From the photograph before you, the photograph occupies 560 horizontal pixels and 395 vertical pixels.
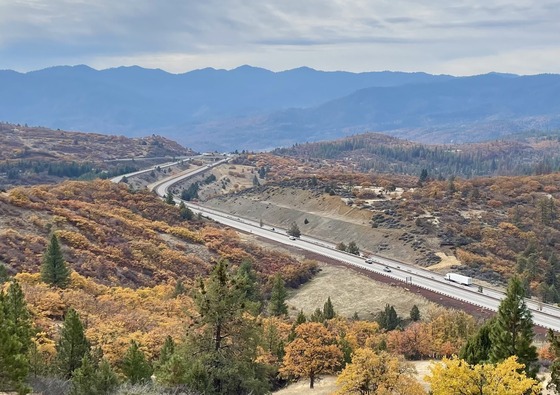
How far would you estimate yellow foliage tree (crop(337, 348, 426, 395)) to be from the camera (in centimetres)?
2788

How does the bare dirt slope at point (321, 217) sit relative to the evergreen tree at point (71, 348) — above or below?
below

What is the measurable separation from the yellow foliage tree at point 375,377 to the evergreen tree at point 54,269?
32.0 metres

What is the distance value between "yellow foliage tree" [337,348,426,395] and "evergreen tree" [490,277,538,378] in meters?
4.75

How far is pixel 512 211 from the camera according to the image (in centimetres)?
11625

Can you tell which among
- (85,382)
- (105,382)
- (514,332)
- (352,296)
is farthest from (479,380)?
(352,296)

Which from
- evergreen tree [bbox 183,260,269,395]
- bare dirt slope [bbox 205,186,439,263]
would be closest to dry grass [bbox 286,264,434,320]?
bare dirt slope [bbox 205,186,439,263]

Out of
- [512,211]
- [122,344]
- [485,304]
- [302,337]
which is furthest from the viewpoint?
[512,211]

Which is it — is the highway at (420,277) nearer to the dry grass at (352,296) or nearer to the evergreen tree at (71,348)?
the dry grass at (352,296)

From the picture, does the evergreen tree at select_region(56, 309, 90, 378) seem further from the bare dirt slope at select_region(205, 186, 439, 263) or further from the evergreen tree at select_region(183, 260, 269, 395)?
the bare dirt slope at select_region(205, 186, 439, 263)

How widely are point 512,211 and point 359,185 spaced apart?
49952 millimetres

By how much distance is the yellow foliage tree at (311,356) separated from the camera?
38125mm

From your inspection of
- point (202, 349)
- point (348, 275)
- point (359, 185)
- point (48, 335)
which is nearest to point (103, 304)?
point (48, 335)

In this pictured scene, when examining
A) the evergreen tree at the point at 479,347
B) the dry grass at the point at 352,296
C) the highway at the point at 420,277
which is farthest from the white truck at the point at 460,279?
the evergreen tree at the point at 479,347

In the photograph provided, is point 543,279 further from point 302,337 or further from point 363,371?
point 363,371
